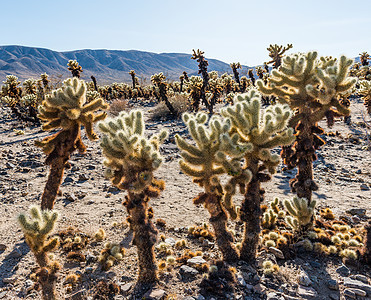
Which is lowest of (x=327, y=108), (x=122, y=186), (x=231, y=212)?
(x=231, y=212)

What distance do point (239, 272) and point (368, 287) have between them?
204 centimetres

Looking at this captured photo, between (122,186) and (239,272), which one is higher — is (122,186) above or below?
above

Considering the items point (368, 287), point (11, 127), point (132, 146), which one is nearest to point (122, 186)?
point (132, 146)

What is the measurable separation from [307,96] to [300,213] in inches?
103

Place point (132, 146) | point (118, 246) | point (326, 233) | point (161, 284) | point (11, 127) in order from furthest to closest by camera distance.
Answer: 1. point (11, 127)
2. point (326, 233)
3. point (118, 246)
4. point (161, 284)
5. point (132, 146)

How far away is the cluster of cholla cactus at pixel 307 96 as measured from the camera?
5.27 metres

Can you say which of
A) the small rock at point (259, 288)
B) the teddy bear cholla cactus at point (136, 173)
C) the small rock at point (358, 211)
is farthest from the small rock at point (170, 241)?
the small rock at point (358, 211)

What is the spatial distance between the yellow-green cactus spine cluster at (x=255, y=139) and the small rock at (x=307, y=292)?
103 centimetres

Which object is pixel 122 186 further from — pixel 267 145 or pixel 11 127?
pixel 11 127

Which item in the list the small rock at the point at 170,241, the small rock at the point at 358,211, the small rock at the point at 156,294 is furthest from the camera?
the small rock at the point at 358,211

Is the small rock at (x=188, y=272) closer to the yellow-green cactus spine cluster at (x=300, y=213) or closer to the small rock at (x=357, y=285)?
the small rock at (x=357, y=285)

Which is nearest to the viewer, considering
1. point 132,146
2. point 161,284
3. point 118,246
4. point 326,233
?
point 132,146

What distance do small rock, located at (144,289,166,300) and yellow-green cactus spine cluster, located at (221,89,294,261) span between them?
1811 millimetres

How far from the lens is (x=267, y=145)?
446 centimetres
